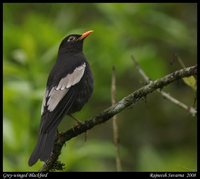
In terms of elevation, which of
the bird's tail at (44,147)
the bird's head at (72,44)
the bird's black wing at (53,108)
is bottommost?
the bird's tail at (44,147)

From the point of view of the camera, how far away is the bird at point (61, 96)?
6.21m

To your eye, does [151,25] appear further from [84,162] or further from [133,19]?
[84,162]

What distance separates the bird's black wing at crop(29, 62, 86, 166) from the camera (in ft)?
20.2

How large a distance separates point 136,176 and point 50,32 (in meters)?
2.54

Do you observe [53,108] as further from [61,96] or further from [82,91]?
[82,91]

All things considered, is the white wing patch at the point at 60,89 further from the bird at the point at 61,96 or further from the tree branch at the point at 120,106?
the tree branch at the point at 120,106

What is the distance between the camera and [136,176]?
751 cm

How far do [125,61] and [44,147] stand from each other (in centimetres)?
330

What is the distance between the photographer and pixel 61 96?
6.59 meters

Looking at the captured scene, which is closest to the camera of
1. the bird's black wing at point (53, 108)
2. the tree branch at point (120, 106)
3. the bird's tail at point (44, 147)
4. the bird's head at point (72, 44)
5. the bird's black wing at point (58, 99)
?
the tree branch at point (120, 106)

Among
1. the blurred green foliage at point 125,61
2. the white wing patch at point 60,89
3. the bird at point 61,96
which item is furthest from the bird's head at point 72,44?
the white wing patch at point 60,89

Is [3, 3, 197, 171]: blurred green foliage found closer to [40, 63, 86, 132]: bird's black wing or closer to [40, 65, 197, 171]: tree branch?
[40, 63, 86, 132]: bird's black wing

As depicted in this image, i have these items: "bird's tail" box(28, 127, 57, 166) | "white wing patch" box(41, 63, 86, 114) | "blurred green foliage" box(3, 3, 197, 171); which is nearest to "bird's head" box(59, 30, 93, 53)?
"blurred green foliage" box(3, 3, 197, 171)

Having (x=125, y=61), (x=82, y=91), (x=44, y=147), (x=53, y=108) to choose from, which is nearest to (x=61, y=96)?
(x=53, y=108)
